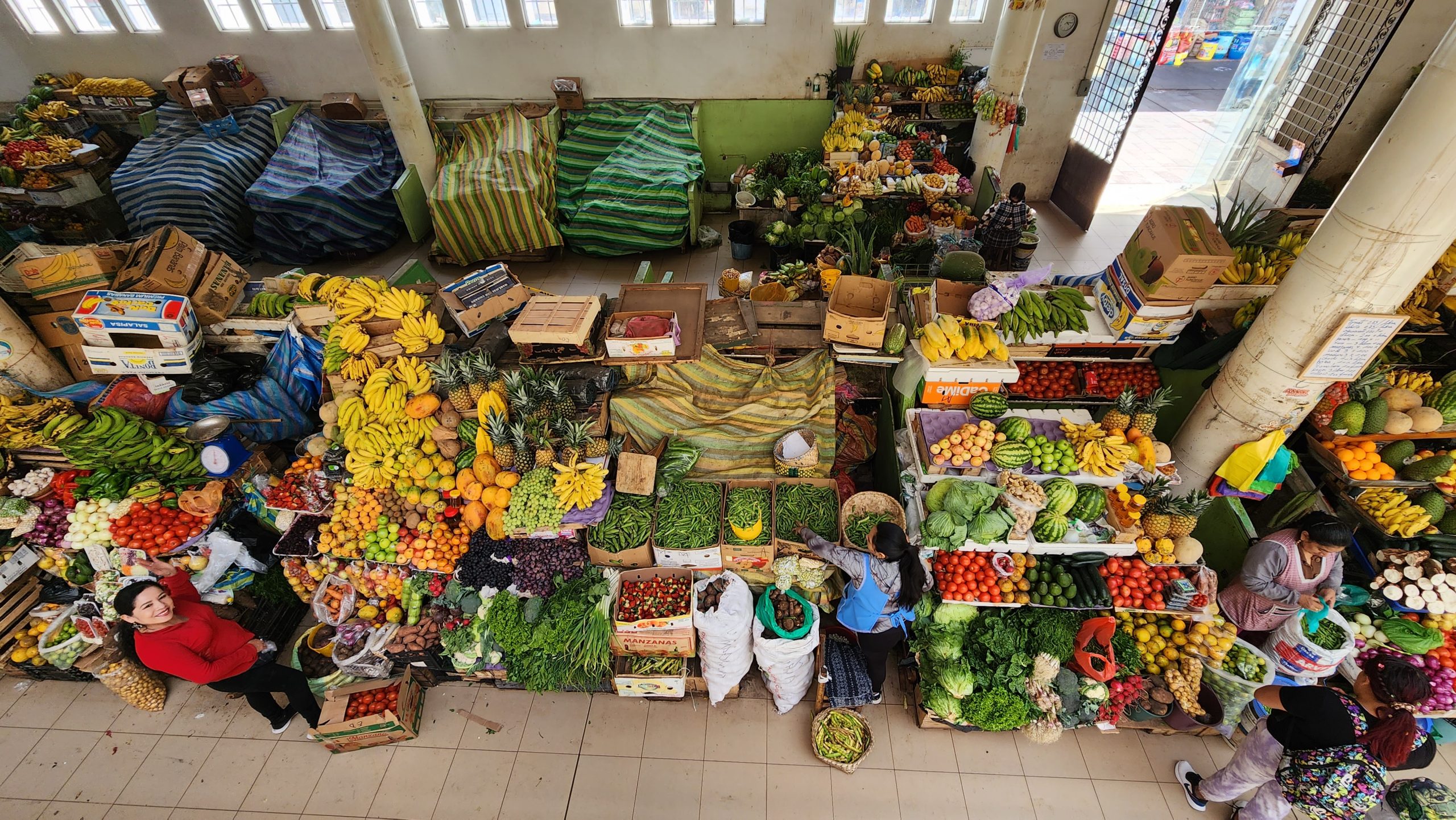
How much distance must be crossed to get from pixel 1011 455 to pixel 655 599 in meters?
2.44

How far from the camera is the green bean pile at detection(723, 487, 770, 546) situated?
3871 millimetres

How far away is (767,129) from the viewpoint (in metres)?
8.97

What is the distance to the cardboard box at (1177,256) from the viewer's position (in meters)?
3.61

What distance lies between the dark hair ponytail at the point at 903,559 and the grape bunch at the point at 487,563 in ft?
7.99

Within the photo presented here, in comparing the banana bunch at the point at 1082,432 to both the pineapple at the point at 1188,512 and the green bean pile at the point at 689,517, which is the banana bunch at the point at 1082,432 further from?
the green bean pile at the point at 689,517

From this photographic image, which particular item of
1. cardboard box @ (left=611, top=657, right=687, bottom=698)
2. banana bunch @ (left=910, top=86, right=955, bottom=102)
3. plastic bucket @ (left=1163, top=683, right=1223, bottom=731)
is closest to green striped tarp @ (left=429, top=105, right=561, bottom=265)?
banana bunch @ (left=910, top=86, right=955, bottom=102)

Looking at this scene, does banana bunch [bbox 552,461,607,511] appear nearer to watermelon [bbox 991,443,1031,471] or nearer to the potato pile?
watermelon [bbox 991,443,1031,471]

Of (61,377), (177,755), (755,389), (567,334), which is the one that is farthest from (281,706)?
(755,389)

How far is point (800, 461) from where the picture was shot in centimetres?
407

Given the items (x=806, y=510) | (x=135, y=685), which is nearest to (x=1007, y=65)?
(x=806, y=510)

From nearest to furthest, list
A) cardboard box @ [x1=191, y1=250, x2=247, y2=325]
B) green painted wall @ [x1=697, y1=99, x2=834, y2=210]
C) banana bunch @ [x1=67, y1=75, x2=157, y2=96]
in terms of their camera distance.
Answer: cardboard box @ [x1=191, y1=250, x2=247, y2=325] < banana bunch @ [x1=67, y1=75, x2=157, y2=96] < green painted wall @ [x1=697, y1=99, x2=834, y2=210]

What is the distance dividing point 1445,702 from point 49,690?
31.0ft

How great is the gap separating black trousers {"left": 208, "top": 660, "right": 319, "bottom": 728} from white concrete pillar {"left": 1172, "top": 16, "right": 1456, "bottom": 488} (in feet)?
20.6

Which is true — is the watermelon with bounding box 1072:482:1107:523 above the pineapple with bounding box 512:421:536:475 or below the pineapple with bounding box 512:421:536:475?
below
